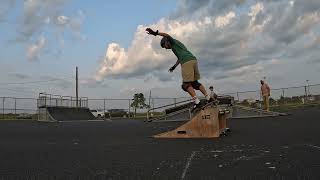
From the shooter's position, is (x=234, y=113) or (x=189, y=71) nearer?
(x=189, y=71)

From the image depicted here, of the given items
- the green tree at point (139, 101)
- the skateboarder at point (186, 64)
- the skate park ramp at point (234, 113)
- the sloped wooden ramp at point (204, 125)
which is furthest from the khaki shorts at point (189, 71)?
the green tree at point (139, 101)

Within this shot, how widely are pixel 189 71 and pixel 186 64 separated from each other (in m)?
0.17

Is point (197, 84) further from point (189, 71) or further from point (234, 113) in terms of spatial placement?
point (234, 113)

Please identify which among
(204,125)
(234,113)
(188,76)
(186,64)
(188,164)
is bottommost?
(188,164)

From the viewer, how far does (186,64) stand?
898cm

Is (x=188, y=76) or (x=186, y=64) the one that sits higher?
(x=186, y=64)

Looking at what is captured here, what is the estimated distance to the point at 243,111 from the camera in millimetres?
22000

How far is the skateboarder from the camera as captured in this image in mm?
8961

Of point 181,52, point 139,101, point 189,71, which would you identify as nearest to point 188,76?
point 189,71

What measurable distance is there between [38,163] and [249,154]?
9.19 ft

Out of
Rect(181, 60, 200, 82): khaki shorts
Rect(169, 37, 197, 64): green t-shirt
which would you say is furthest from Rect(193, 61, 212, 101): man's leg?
Rect(169, 37, 197, 64): green t-shirt

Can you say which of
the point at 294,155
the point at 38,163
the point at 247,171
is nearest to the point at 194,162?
the point at 247,171

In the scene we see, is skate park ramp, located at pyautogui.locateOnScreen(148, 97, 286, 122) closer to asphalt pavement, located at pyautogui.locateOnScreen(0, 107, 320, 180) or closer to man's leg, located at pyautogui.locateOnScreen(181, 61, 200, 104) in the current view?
man's leg, located at pyautogui.locateOnScreen(181, 61, 200, 104)

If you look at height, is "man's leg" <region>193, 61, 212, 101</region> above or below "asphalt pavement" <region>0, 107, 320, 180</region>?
above
